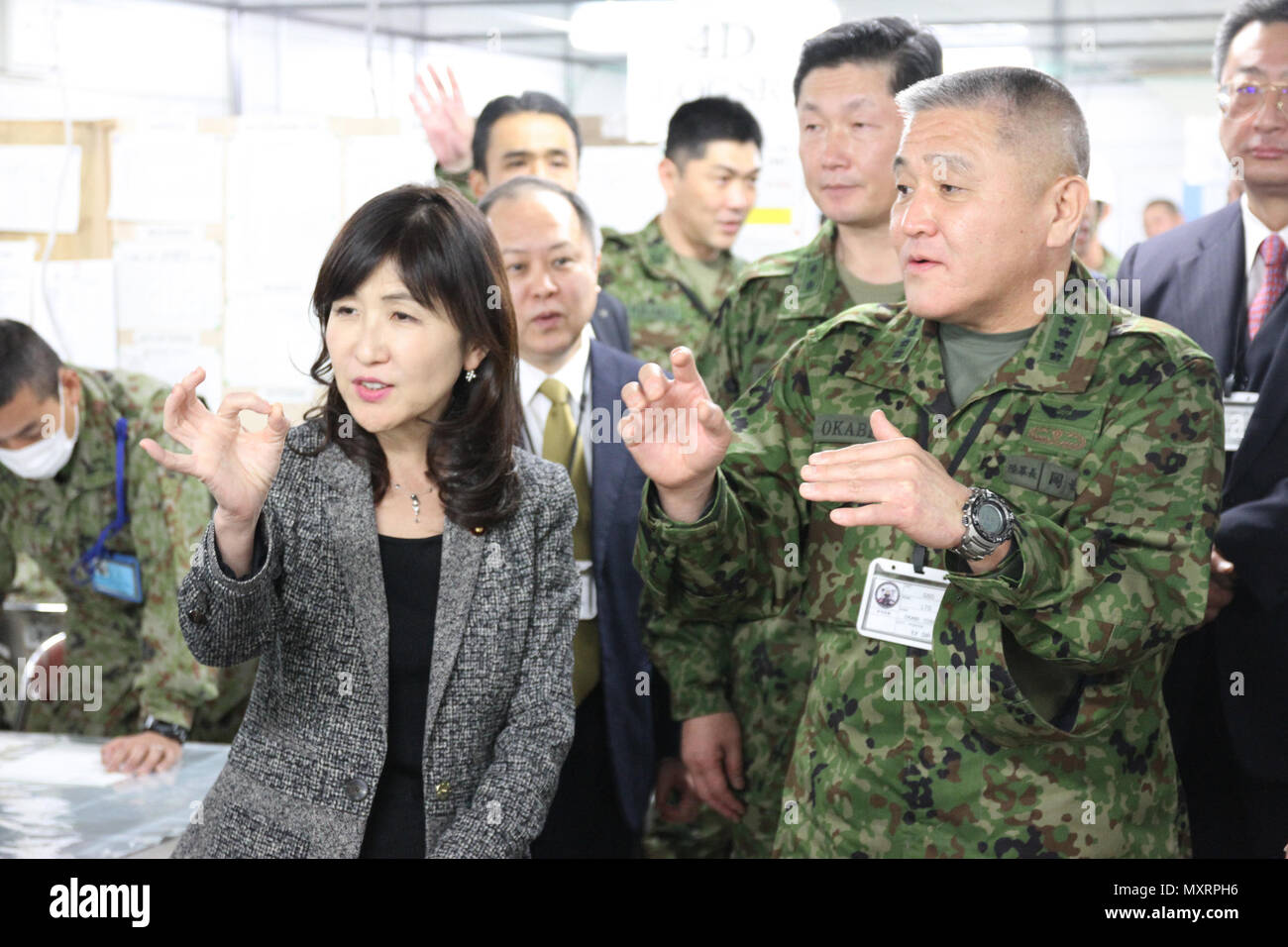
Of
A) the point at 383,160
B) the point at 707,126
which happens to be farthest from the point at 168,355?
the point at 707,126

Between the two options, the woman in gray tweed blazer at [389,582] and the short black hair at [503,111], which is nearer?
the woman in gray tweed blazer at [389,582]

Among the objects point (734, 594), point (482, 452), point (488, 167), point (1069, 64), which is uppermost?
point (1069, 64)

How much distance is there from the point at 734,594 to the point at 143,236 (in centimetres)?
298

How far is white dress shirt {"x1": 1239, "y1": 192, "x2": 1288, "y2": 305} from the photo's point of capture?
2102 millimetres

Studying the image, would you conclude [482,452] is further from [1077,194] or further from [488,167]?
[488,167]

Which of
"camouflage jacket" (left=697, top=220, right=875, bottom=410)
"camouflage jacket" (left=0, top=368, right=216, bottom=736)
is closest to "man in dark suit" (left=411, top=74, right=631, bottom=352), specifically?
"camouflage jacket" (left=697, top=220, right=875, bottom=410)

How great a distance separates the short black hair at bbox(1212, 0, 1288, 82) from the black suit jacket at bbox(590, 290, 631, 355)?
1285 mm

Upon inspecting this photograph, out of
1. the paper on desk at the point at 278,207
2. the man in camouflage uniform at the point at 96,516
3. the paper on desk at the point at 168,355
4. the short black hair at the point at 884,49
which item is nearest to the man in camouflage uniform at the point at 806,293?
the short black hair at the point at 884,49

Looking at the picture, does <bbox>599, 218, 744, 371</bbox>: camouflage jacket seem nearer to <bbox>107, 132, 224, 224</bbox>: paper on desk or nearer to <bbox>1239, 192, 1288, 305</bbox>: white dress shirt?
<bbox>107, 132, 224, 224</bbox>: paper on desk

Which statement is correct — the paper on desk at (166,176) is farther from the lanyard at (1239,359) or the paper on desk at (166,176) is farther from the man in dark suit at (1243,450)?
the lanyard at (1239,359)

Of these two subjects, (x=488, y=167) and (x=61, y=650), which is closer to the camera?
(x=61, y=650)

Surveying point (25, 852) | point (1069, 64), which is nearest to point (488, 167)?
point (25, 852)

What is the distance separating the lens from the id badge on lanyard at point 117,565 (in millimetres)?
2525
